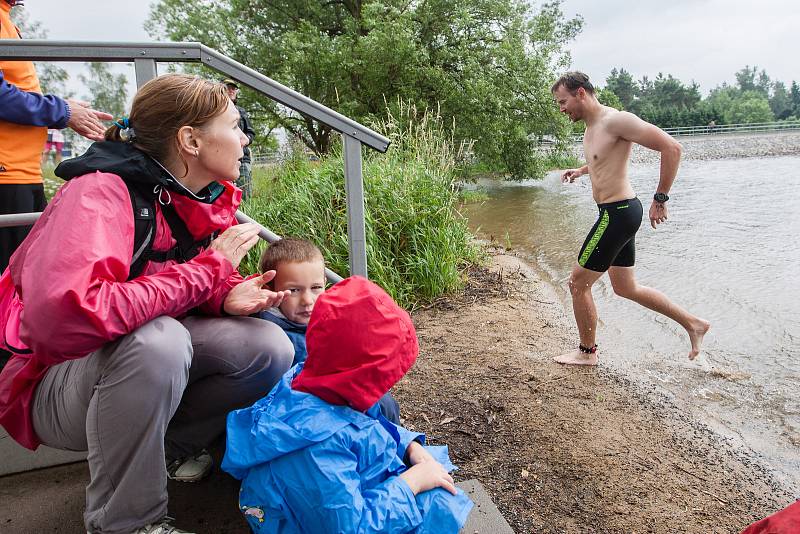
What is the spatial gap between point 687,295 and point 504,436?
4023mm

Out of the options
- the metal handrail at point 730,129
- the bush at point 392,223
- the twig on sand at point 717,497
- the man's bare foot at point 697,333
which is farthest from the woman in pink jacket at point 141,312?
the metal handrail at point 730,129

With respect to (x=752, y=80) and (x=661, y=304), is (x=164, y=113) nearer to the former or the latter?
(x=661, y=304)

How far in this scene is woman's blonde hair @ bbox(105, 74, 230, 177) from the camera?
5.14ft

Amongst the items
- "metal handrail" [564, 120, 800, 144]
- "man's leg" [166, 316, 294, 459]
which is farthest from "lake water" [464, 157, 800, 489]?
"metal handrail" [564, 120, 800, 144]

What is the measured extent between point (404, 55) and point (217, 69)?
11.6 metres

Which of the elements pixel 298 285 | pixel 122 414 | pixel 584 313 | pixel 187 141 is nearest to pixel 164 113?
pixel 187 141

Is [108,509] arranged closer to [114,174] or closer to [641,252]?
[114,174]

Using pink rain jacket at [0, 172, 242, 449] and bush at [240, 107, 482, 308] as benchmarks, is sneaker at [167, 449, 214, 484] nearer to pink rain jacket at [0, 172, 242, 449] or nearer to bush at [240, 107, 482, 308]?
pink rain jacket at [0, 172, 242, 449]

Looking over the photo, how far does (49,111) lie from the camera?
221cm

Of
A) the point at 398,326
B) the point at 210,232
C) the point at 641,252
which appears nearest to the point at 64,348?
the point at 210,232

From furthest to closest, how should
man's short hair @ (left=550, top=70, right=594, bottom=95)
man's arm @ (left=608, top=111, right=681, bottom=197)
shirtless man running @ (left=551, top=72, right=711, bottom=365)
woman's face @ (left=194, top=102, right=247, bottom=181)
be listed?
man's short hair @ (left=550, top=70, right=594, bottom=95) → shirtless man running @ (left=551, top=72, right=711, bottom=365) → man's arm @ (left=608, top=111, right=681, bottom=197) → woman's face @ (left=194, top=102, right=247, bottom=181)

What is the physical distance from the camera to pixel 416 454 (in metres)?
1.58

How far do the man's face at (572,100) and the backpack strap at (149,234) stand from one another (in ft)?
9.54

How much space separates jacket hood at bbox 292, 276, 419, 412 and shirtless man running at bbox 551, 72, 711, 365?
2507 mm
